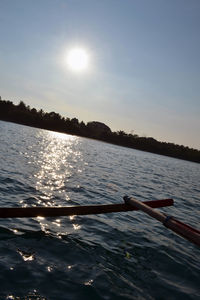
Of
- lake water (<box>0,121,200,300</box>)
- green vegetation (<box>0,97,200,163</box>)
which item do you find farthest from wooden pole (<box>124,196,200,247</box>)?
green vegetation (<box>0,97,200,163</box>)

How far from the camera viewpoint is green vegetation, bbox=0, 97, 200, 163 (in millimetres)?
155250

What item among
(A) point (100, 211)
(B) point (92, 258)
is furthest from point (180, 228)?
(B) point (92, 258)

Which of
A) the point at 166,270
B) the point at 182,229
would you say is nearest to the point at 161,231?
the point at 166,270

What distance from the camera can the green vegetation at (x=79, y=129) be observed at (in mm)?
155250

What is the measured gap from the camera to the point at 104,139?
553 feet

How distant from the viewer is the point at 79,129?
6742 inches

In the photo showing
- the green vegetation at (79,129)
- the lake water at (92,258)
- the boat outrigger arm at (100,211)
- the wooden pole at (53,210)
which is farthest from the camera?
the green vegetation at (79,129)

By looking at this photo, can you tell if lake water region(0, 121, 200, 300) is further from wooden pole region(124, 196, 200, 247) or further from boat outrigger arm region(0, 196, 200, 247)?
wooden pole region(124, 196, 200, 247)

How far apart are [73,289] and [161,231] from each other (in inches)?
246

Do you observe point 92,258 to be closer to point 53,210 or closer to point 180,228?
point 53,210

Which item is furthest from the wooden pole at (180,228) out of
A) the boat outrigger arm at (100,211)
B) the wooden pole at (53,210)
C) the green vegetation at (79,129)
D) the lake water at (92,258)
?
the green vegetation at (79,129)

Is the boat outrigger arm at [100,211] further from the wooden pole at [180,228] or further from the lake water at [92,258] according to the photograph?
the lake water at [92,258]

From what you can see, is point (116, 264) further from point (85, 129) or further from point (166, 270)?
point (85, 129)

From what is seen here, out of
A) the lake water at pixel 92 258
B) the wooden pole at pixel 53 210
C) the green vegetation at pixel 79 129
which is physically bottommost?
the lake water at pixel 92 258
